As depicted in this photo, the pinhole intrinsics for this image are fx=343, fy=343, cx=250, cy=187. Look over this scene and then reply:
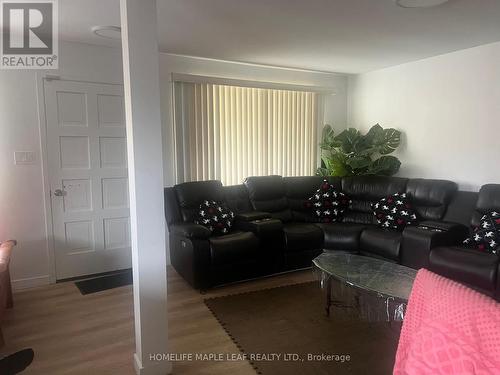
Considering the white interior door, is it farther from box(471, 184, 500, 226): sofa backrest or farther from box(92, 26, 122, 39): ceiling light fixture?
box(471, 184, 500, 226): sofa backrest

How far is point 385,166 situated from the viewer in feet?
14.3

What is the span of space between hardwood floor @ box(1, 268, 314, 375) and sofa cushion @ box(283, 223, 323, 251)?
0.51 meters

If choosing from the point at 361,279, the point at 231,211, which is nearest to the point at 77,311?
the point at 231,211

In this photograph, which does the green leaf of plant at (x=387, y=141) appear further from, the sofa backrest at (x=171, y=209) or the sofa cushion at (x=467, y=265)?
the sofa backrest at (x=171, y=209)

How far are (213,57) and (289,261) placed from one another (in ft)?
8.20

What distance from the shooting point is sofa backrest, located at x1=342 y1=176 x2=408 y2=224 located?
4164 millimetres

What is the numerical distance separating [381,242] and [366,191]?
94 cm

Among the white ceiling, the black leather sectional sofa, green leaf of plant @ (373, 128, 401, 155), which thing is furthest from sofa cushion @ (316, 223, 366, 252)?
the white ceiling

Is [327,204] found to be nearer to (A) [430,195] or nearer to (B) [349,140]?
(B) [349,140]

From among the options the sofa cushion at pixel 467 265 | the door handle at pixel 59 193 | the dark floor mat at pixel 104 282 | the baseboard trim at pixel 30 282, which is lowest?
the dark floor mat at pixel 104 282

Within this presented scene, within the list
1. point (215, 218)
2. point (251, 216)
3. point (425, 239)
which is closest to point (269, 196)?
point (251, 216)

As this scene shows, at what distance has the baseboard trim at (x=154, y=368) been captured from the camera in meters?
2.03

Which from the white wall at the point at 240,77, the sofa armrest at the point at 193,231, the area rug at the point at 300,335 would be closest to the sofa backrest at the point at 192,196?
the sofa armrest at the point at 193,231

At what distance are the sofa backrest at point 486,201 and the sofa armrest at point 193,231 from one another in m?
2.62
